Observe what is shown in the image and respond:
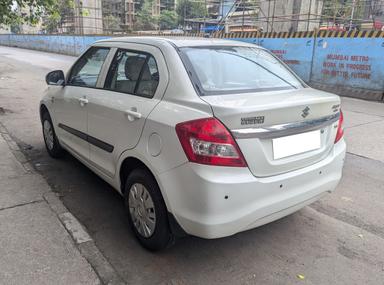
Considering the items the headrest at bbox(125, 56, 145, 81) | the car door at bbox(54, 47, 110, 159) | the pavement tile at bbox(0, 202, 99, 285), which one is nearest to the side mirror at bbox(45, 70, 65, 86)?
the car door at bbox(54, 47, 110, 159)

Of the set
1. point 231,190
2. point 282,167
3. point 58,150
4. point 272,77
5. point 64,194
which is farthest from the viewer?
point 58,150

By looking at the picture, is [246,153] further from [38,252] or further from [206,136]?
[38,252]

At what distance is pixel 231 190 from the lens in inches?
93.6

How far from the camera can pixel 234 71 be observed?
3.13 meters

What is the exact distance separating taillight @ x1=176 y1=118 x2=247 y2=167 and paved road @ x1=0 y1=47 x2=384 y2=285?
0.91 m

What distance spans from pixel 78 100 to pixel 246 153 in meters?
2.19

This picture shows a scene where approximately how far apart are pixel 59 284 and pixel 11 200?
5.25 feet

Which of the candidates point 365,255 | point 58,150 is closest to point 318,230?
point 365,255

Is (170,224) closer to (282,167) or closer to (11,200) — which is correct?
(282,167)

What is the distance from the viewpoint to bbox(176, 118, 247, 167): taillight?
237cm

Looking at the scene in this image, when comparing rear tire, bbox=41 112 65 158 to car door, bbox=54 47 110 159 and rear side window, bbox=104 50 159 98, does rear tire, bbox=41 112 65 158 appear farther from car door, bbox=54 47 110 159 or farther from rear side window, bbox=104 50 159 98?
rear side window, bbox=104 50 159 98

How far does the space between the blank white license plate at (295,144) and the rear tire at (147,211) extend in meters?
0.90

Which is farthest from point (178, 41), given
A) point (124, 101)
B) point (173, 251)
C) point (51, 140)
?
point (51, 140)

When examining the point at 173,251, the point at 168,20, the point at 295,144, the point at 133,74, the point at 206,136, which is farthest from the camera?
the point at 168,20
